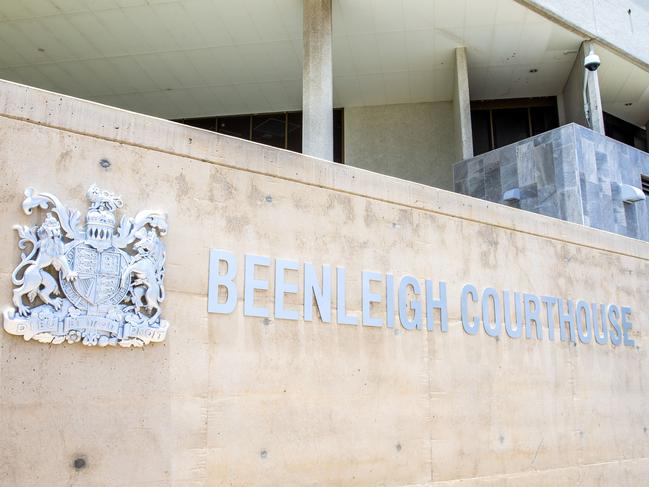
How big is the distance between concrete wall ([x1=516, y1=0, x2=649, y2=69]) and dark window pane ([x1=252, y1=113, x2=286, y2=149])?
742 centimetres

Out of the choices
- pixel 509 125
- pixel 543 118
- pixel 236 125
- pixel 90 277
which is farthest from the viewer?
pixel 236 125

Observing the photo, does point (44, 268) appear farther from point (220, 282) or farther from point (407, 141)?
point (407, 141)

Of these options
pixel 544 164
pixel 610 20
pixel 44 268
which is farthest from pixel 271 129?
pixel 44 268

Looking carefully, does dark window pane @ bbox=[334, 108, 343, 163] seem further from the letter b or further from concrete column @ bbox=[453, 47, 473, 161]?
the letter b

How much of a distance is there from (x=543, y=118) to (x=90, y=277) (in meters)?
15.8

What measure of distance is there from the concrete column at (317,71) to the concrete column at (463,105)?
3.69m

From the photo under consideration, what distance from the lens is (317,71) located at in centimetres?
1335

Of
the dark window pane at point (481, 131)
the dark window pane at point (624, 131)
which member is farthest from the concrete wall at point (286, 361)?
the dark window pane at point (624, 131)

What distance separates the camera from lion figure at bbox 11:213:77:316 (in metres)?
4.94

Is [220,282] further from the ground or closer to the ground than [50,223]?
closer to the ground

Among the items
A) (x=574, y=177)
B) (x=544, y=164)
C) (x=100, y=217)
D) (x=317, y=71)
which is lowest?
(x=100, y=217)

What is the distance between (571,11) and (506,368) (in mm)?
9617

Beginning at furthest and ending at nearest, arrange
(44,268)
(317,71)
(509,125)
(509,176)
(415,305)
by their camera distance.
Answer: (509,125) < (509,176) < (317,71) < (415,305) < (44,268)

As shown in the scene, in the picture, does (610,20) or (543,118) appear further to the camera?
(543,118)
